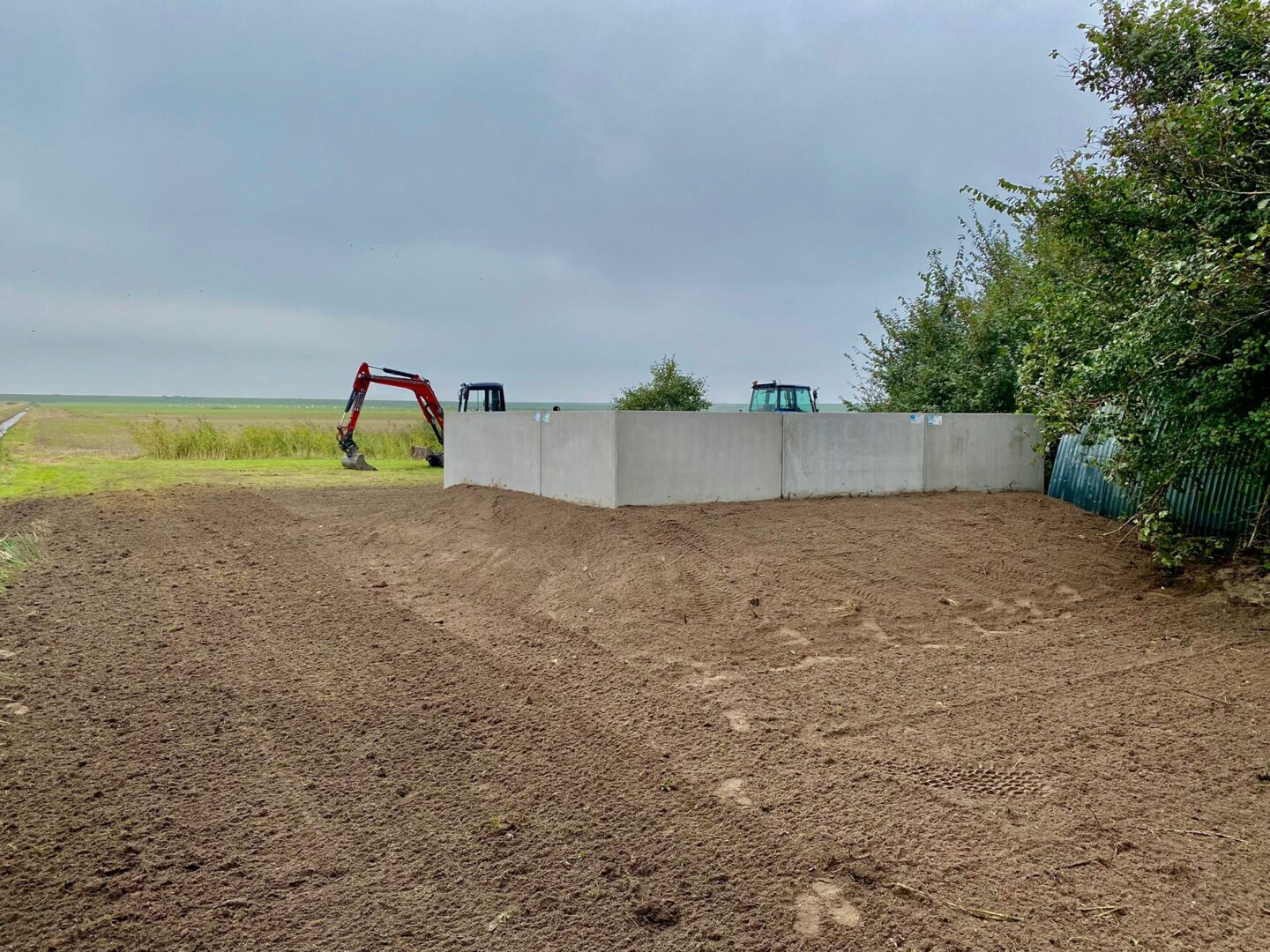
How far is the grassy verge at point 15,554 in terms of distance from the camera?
24.7 feet

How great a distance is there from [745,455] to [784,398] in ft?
30.2

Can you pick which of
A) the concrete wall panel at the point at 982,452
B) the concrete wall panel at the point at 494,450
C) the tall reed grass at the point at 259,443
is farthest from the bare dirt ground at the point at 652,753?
the tall reed grass at the point at 259,443

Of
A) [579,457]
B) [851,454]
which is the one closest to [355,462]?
[579,457]

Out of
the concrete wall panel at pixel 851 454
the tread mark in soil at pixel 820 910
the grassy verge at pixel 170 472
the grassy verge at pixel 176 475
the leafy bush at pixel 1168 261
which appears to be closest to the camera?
the tread mark in soil at pixel 820 910

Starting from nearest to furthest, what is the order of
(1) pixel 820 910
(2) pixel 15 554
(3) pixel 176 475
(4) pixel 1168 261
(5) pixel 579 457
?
(1) pixel 820 910
(4) pixel 1168 261
(2) pixel 15 554
(5) pixel 579 457
(3) pixel 176 475

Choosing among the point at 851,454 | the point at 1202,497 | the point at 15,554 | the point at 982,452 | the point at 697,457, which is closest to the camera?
the point at 1202,497

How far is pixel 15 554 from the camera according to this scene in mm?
8281

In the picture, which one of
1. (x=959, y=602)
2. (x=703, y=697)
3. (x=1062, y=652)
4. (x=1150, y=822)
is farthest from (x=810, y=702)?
(x=959, y=602)

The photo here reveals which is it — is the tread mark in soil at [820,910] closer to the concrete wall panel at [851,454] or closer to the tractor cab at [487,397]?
the concrete wall panel at [851,454]

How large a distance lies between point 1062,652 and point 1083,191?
471 centimetres

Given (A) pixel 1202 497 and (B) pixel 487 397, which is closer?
(A) pixel 1202 497

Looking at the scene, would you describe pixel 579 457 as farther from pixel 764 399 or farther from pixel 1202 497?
pixel 764 399

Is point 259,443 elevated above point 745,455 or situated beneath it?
situated beneath

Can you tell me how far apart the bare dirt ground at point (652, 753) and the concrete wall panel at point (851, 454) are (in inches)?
73.9
